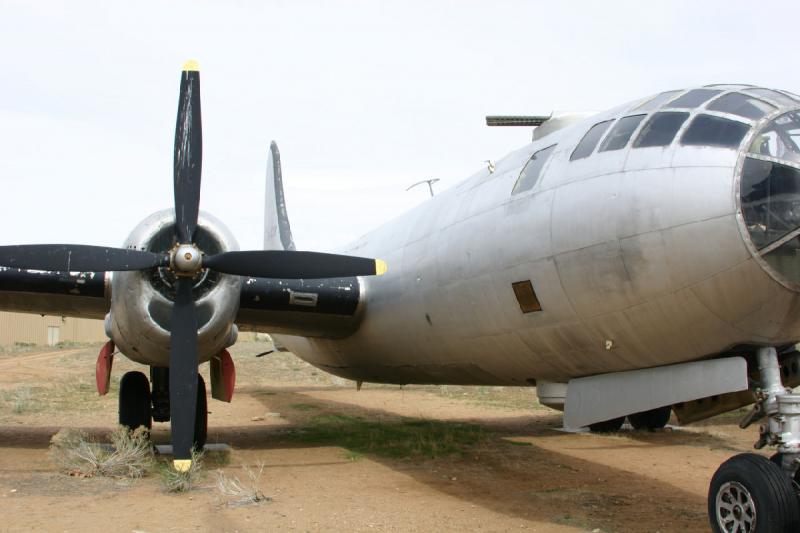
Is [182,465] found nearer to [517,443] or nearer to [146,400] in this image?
[146,400]

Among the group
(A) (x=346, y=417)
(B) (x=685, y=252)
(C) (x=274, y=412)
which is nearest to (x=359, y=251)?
(A) (x=346, y=417)

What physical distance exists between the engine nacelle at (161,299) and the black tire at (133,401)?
1348mm

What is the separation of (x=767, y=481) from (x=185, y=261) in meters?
5.65

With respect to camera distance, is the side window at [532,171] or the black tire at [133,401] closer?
the side window at [532,171]

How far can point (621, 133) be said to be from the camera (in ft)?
21.0

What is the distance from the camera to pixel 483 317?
7.61 meters

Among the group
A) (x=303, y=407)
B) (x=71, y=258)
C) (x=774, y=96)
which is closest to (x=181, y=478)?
(x=71, y=258)

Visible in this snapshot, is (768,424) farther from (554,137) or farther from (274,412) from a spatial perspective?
(274,412)

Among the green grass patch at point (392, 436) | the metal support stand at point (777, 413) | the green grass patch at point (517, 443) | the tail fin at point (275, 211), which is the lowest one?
the green grass patch at point (517, 443)

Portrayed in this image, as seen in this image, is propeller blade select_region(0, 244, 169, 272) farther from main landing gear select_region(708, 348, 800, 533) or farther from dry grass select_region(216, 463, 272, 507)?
main landing gear select_region(708, 348, 800, 533)

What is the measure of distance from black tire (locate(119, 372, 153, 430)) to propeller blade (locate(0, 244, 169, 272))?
2581 mm

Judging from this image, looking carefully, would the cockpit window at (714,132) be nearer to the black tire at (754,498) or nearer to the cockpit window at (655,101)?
→ the cockpit window at (655,101)

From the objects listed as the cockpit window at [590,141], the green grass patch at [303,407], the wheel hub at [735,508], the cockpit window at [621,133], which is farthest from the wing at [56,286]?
the green grass patch at [303,407]

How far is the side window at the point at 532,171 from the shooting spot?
720cm
